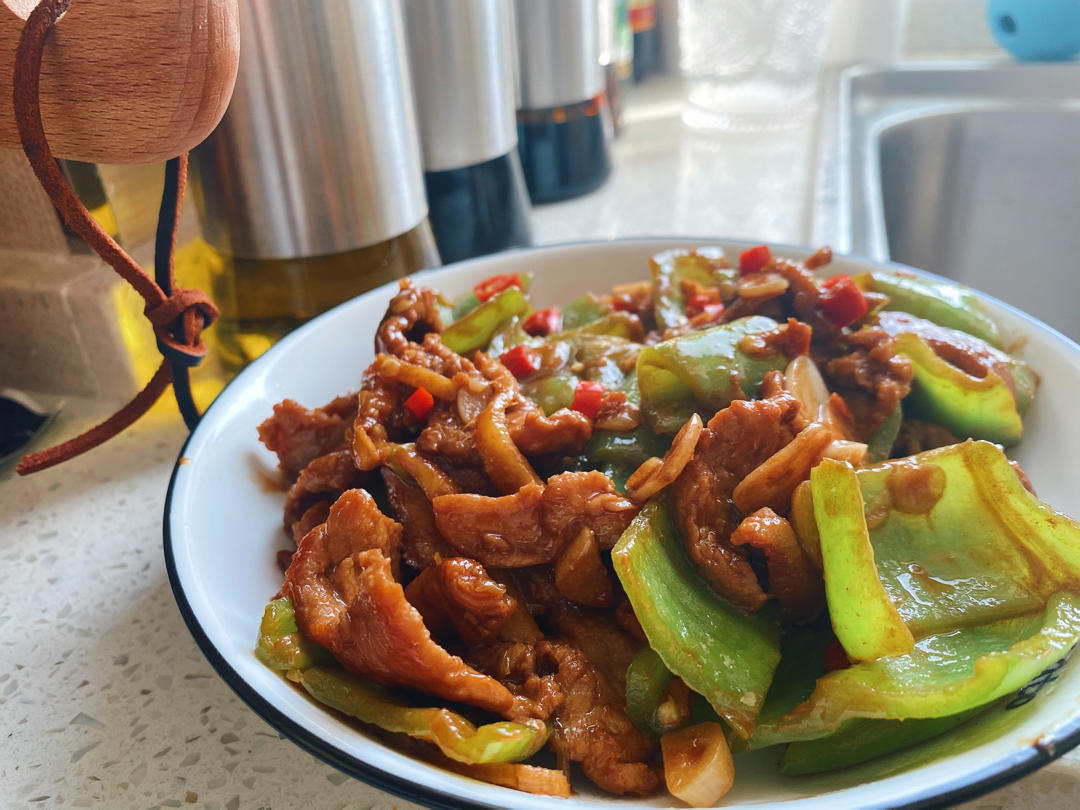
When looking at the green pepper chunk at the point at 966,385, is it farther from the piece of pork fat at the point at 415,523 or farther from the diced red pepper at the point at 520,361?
the piece of pork fat at the point at 415,523

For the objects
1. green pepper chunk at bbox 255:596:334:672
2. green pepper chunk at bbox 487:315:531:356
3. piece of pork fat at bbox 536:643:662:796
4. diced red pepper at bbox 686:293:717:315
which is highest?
diced red pepper at bbox 686:293:717:315

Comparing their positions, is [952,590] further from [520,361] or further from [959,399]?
[520,361]

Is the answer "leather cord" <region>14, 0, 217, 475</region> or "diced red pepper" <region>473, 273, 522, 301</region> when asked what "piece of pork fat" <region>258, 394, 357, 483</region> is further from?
"diced red pepper" <region>473, 273, 522, 301</region>

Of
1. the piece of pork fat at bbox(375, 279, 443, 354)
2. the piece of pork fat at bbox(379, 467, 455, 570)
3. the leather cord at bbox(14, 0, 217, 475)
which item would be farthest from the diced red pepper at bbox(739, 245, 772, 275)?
the leather cord at bbox(14, 0, 217, 475)

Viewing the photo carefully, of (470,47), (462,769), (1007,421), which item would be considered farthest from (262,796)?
(470,47)

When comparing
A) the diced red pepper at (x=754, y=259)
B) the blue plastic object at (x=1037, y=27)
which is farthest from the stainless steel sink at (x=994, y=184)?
the diced red pepper at (x=754, y=259)
